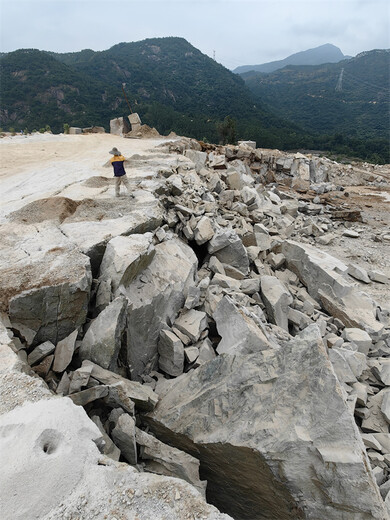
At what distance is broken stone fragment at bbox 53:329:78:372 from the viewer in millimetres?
3168

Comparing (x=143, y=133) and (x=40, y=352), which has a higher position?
(x=143, y=133)

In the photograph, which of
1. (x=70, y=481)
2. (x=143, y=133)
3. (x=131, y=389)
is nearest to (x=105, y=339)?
(x=131, y=389)

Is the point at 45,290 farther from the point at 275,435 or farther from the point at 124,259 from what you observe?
the point at 275,435

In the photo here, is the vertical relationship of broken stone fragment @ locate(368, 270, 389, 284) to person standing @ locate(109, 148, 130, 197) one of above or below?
below

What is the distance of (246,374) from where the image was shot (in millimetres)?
3283

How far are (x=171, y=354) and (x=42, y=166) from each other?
8508mm

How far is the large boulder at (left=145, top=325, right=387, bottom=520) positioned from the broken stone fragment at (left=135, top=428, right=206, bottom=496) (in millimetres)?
243

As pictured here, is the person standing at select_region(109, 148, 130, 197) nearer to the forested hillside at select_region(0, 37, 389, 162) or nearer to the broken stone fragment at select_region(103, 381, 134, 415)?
the broken stone fragment at select_region(103, 381, 134, 415)

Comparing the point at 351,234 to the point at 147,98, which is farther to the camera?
the point at 147,98

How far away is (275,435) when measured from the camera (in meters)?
2.71

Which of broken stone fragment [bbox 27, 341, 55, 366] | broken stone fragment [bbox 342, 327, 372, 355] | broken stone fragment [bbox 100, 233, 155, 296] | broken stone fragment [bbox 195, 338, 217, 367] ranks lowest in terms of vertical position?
broken stone fragment [bbox 342, 327, 372, 355]

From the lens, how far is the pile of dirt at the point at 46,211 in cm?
526

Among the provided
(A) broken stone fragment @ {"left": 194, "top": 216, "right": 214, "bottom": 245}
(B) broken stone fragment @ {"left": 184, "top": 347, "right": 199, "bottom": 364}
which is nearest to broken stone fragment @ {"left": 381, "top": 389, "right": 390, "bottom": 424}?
(B) broken stone fragment @ {"left": 184, "top": 347, "right": 199, "bottom": 364}

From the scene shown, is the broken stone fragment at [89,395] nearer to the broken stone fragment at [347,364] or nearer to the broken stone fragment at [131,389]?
the broken stone fragment at [131,389]
